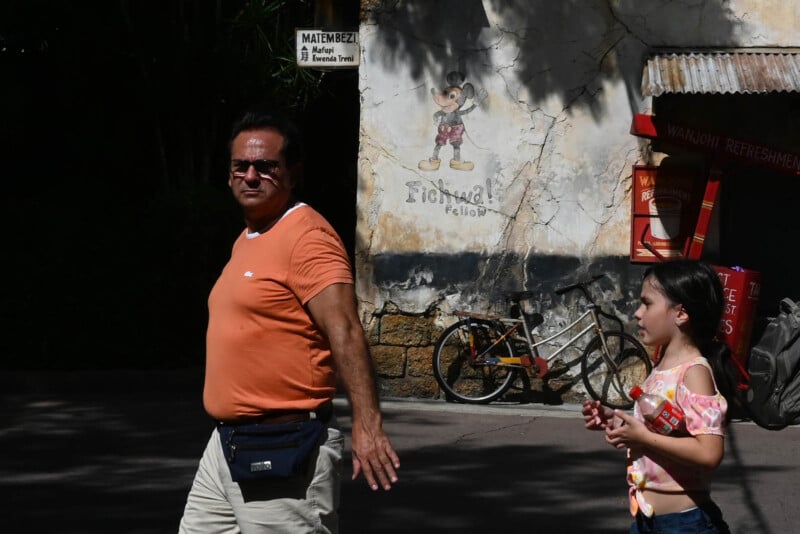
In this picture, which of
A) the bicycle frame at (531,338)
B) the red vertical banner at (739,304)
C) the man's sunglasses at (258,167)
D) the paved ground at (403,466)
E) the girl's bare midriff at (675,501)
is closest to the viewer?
the girl's bare midriff at (675,501)

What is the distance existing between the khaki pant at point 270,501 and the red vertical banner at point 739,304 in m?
6.93

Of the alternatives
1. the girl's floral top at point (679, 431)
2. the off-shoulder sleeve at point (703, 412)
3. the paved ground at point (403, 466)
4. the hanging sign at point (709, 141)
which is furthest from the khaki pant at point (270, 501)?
the hanging sign at point (709, 141)

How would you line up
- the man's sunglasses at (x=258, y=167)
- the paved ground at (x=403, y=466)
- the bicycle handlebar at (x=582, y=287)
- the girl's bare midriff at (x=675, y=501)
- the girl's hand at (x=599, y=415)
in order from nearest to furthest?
the girl's hand at (x=599, y=415) → the girl's bare midriff at (x=675, y=501) → the man's sunglasses at (x=258, y=167) → the paved ground at (x=403, y=466) → the bicycle handlebar at (x=582, y=287)

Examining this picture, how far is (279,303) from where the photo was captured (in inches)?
144

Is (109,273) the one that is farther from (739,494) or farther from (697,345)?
(697,345)

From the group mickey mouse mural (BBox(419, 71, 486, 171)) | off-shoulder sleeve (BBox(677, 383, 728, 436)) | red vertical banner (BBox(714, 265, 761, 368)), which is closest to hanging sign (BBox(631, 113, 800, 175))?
red vertical banner (BBox(714, 265, 761, 368))

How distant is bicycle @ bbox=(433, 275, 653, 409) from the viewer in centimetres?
1070

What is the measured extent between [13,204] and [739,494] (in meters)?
8.00

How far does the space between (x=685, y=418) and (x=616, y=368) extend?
719cm

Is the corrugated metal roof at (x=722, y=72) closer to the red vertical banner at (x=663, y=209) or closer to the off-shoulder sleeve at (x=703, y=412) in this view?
the red vertical banner at (x=663, y=209)

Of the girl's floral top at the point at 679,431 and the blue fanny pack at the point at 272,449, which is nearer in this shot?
the girl's floral top at the point at 679,431

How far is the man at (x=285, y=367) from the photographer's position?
359 centimetres

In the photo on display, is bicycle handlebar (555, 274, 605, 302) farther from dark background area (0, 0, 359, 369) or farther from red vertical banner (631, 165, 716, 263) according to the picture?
dark background area (0, 0, 359, 369)

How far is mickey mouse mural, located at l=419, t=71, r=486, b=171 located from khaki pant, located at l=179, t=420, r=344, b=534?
23.6ft
